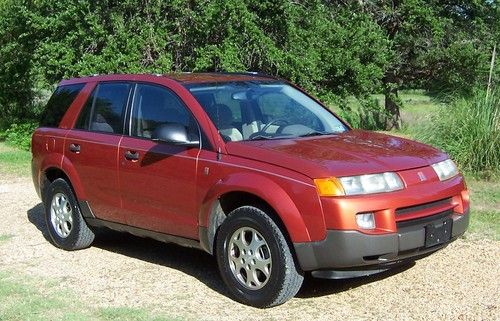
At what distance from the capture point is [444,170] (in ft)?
18.3

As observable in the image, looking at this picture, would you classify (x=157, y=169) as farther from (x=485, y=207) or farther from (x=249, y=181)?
(x=485, y=207)

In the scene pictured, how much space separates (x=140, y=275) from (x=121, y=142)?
119 centimetres

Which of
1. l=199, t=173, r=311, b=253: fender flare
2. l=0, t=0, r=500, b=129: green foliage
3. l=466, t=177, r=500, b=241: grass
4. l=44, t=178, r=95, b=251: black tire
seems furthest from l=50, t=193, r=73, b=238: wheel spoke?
l=0, t=0, r=500, b=129: green foliage

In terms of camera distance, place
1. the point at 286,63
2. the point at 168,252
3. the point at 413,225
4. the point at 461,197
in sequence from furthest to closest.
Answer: the point at 286,63 → the point at 168,252 → the point at 461,197 → the point at 413,225

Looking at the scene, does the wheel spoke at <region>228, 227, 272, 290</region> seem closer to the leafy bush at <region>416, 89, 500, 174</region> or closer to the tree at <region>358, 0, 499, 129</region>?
the leafy bush at <region>416, 89, 500, 174</region>

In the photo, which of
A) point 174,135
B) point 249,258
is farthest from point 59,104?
point 249,258

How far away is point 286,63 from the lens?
1314 cm

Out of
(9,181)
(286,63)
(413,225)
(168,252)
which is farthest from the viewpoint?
(286,63)

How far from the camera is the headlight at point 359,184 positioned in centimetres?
488

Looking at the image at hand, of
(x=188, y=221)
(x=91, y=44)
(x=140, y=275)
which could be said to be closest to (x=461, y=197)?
(x=188, y=221)

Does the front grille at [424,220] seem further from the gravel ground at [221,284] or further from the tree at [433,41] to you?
the tree at [433,41]

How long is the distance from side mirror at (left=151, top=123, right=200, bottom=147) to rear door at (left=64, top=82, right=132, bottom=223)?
2.93 ft

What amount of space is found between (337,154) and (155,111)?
1842 millimetres

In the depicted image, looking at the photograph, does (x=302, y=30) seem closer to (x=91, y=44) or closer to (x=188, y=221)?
(x=91, y=44)
